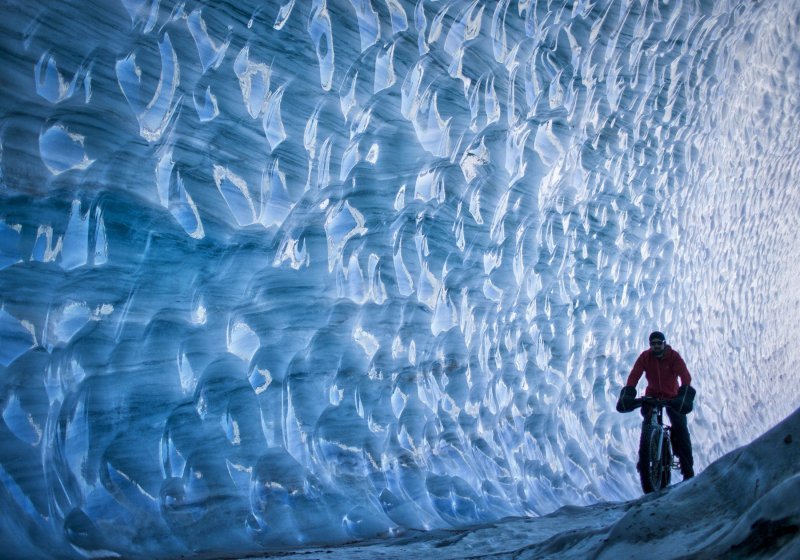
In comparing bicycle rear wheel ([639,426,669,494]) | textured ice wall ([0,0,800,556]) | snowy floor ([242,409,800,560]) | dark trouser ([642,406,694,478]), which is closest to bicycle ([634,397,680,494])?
bicycle rear wheel ([639,426,669,494])

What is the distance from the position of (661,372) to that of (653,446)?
1.22ft

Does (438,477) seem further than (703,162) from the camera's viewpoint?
No

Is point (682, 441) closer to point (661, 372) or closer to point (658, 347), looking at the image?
point (661, 372)

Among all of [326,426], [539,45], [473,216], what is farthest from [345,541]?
[539,45]

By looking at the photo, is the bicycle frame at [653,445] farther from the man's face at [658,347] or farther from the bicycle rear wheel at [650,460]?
the man's face at [658,347]

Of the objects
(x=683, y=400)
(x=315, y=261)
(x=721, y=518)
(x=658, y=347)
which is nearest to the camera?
(x=721, y=518)

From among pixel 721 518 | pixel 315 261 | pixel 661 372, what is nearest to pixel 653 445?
pixel 661 372

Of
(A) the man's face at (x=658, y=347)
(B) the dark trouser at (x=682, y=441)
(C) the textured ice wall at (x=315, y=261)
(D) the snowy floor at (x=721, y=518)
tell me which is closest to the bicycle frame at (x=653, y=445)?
(B) the dark trouser at (x=682, y=441)

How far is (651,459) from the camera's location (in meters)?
3.74

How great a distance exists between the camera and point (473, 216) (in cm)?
366

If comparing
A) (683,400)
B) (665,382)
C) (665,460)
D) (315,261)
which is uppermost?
(315,261)

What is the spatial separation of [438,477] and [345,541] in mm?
645

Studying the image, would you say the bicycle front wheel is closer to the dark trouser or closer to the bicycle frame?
the bicycle frame

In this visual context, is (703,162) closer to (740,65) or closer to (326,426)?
(740,65)
